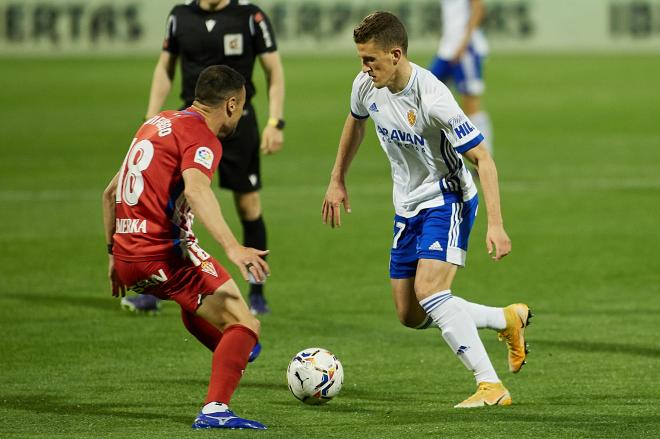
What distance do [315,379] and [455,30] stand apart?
11588mm

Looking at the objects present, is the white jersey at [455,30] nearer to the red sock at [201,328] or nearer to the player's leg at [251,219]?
the player's leg at [251,219]

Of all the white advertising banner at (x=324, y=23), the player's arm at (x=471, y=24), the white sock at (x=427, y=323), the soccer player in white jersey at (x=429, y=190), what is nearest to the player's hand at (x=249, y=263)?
the soccer player in white jersey at (x=429, y=190)

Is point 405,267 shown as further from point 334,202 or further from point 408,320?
point 334,202

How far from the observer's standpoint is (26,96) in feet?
98.7

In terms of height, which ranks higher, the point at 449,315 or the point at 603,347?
the point at 449,315

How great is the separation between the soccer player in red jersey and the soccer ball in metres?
0.49

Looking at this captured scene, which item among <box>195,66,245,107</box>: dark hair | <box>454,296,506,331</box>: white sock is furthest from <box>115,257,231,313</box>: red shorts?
<box>454,296,506,331</box>: white sock

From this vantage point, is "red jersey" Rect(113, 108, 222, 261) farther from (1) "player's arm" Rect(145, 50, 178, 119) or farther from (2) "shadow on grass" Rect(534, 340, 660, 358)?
(1) "player's arm" Rect(145, 50, 178, 119)

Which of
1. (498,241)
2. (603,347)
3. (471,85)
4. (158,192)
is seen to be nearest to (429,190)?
(498,241)

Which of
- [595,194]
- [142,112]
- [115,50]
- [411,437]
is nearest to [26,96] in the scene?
[142,112]

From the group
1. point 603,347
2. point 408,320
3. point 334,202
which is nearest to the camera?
point 408,320

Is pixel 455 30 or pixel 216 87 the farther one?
pixel 455 30

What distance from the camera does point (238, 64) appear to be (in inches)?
386

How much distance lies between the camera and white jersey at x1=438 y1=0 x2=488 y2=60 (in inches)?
695
